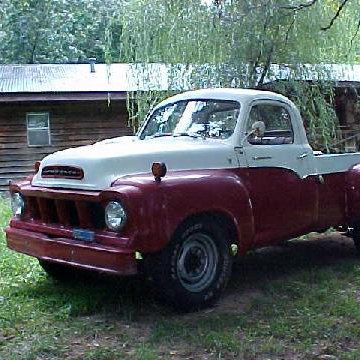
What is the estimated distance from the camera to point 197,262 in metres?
5.51

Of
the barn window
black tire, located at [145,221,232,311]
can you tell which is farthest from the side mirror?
the barn window

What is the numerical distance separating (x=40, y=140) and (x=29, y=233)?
1345 cm

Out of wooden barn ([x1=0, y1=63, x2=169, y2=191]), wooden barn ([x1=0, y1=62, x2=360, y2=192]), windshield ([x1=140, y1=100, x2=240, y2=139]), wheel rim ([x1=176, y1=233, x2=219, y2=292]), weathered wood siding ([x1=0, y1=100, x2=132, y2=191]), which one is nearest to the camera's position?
wheel rim ([x1=176, y1=233, x2=219, y2=292])

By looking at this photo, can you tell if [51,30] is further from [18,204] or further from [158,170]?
[158,170]

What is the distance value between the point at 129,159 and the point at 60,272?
1557 mm

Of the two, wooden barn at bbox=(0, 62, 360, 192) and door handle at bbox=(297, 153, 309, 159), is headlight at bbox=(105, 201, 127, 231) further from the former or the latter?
wooden barn at bbox=(0, 62, 360, 192)

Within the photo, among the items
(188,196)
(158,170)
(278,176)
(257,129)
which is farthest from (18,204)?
(278,176)

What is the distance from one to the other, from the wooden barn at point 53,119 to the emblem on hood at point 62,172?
12153 mm

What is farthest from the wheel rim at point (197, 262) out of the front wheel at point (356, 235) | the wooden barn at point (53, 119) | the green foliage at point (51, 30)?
the green foliage at point (51, 30)

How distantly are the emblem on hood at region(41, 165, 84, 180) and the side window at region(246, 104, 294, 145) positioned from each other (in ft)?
5.69

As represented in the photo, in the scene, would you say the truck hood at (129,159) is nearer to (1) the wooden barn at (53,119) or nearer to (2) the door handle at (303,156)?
(2) the door handle at (303,156)

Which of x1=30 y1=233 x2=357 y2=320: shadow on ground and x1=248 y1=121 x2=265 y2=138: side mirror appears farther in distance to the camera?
x1=248 y1=121 x2=265 y2=138: side mirror

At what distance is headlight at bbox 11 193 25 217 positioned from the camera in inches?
240

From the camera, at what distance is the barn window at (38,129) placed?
18.7 metres
